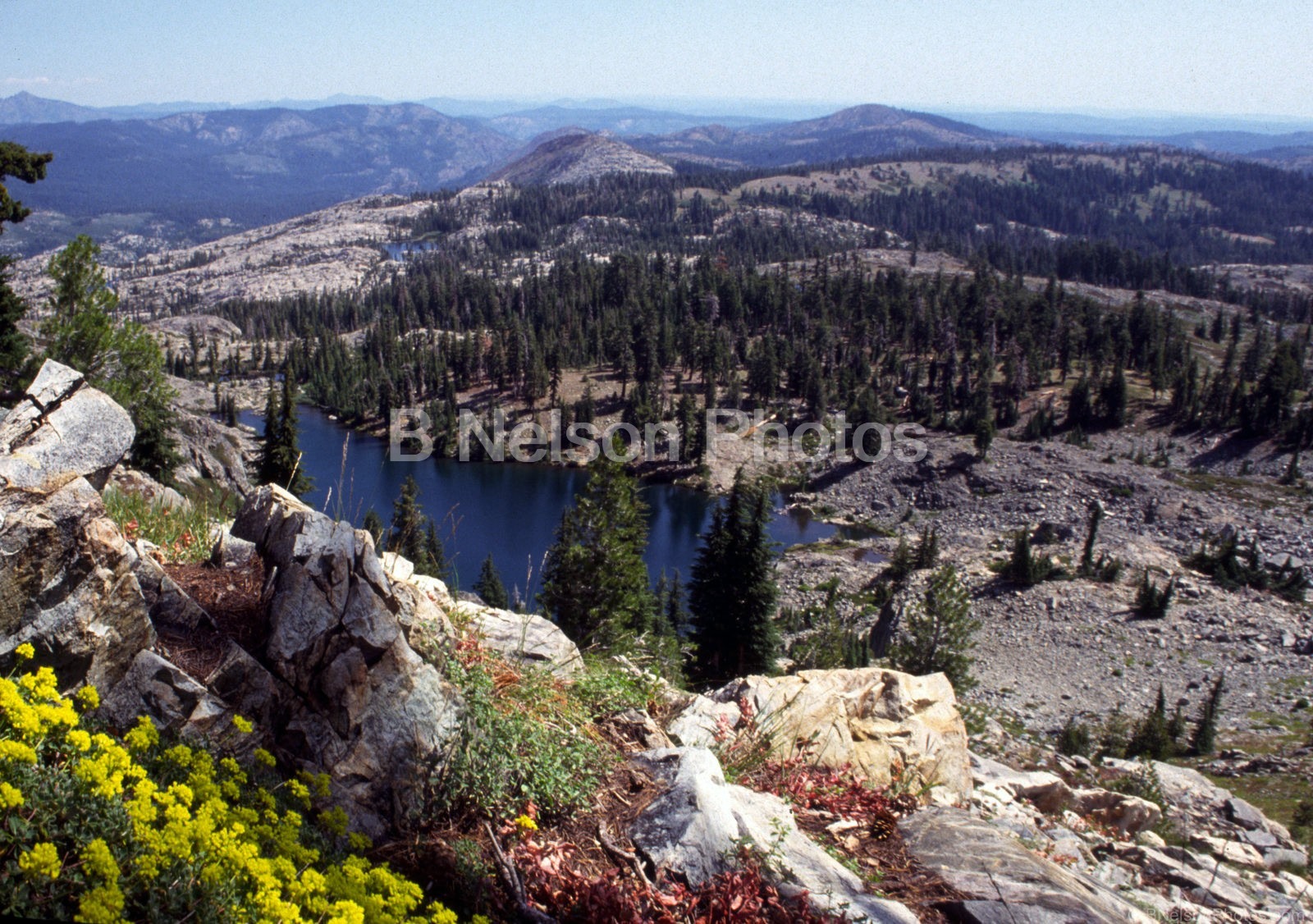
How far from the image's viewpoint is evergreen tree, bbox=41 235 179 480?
26.7 meters

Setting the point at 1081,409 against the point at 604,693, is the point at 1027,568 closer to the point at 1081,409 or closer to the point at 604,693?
the point at 1081,409

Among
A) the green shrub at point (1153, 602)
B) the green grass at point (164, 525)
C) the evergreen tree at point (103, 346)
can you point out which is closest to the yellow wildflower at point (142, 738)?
the green grass at point (164, 525)

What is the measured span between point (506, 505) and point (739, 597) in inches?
1995

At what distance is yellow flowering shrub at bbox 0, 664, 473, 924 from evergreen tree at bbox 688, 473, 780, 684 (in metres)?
29.8

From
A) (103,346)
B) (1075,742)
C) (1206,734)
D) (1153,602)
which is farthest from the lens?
(1153,602)

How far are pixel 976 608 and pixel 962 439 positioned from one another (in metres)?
39.4

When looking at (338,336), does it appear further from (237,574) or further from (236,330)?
(237,574)

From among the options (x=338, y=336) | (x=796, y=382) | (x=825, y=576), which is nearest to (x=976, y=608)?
(x=825, y=576)

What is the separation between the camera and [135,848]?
388 cm

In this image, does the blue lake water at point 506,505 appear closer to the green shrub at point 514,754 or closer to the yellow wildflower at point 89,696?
the green shrub at point 514,754

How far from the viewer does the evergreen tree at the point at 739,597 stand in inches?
1325

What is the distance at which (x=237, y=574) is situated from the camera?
7.41 m

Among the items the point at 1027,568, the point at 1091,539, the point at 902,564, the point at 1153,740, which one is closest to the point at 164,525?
the point at 1153,740

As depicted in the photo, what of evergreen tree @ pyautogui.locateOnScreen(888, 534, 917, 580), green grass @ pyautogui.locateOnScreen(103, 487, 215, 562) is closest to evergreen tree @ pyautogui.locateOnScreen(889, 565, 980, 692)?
evergreen tree @ pyautogui.locateOnScreen(888, 534, 917, 580)
